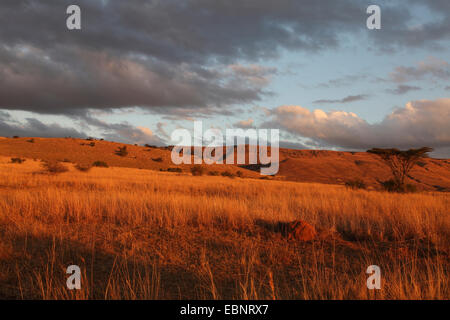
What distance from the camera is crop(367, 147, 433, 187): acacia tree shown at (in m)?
20.0

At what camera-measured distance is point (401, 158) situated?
2116 centimetres

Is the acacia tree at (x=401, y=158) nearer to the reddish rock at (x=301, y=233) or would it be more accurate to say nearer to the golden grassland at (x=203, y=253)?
the golden grassland at (x=203, y=253)

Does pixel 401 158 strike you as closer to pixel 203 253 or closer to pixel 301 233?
pixel 301 233

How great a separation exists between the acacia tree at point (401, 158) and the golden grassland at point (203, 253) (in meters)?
13.5

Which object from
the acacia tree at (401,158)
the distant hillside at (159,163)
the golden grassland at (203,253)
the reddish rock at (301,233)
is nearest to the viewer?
the golden grassland at (203,253)

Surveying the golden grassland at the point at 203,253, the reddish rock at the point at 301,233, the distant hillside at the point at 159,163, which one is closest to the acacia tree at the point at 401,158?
the distant hillside at the point at 159,163

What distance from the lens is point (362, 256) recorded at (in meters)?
5.09

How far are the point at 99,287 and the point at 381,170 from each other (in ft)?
277

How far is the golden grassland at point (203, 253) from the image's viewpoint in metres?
3.40

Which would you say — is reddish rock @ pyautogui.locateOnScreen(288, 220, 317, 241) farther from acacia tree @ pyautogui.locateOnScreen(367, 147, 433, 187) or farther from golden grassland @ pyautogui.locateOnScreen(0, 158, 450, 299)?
acacia tree @ pyautogui.locateOnScreen(367, 147, 433, 187)

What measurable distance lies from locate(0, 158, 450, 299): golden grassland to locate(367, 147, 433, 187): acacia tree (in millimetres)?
13504

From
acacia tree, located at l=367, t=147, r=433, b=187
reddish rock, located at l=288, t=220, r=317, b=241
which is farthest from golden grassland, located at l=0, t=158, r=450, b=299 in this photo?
acacia tree, located at l=367, t=147, r=433, b=187
